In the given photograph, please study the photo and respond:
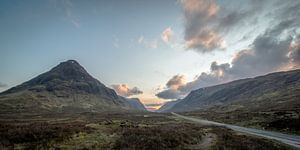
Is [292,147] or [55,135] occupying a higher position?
[55,135]

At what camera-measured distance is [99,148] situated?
2123cm

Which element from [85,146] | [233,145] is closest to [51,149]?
[85,146]

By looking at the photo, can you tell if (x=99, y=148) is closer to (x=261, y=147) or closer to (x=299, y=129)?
(x=261, y=147)

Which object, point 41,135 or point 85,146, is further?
point 41,135

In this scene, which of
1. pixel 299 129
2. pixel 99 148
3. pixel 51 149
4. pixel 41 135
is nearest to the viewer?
pixel 51 149

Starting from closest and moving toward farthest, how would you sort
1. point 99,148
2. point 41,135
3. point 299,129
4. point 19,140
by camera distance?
point 99,148 < point 19,140 < point 41,135 < point 299,129

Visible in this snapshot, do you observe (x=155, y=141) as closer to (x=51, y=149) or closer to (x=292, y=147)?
(x=51, y=149)

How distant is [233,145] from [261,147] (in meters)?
2.76

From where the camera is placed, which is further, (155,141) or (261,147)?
(155,141)

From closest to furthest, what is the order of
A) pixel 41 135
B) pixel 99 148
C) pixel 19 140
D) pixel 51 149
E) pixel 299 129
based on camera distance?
pixel 51 149, pixel 99 148, pixel 19 140, pixel 41 135, pixel 299 129

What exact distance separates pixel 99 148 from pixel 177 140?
9.86 m

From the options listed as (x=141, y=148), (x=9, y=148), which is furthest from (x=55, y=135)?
(x=141, y=148)

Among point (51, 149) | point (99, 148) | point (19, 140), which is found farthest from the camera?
point (19, 140)

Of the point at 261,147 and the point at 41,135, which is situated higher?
the point at 41,135
